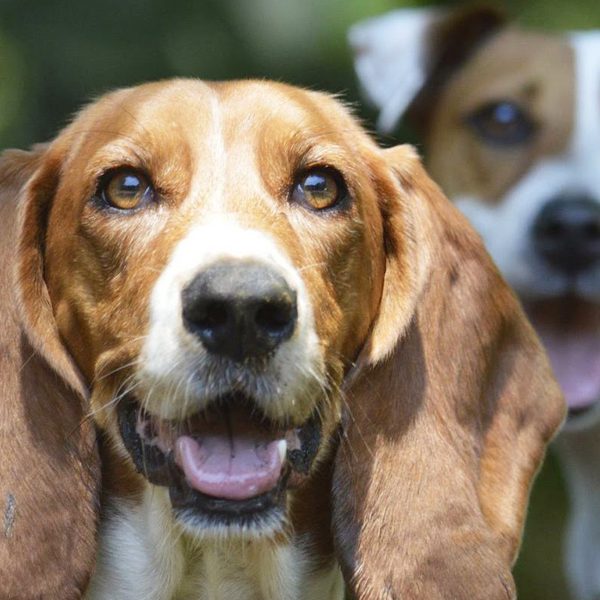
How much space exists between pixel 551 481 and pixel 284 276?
15.1ft

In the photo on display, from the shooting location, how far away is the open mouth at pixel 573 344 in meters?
6.11

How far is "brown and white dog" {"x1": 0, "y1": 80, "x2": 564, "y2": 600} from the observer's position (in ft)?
11.6

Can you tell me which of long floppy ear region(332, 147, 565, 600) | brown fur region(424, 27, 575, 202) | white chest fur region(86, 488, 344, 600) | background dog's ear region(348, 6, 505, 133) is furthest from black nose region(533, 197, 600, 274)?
white chest fur region(86, 488, 344, 600)

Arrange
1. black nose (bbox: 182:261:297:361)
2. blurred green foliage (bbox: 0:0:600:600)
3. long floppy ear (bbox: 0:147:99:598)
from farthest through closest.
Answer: blurred green foliage (bbox: 0:0:600:600)
long floppy ear (bbox: 0:147:99:598)
black nose (bbox: 182:261:297:361)

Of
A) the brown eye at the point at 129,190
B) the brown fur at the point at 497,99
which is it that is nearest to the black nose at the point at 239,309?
the brown eye at the point at 129,190

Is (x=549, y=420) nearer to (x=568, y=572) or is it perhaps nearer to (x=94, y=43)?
(x=568, y=572)

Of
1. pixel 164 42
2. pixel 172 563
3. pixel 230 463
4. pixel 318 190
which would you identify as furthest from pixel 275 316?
pixel 164 42

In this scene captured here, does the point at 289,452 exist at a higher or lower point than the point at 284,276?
lower

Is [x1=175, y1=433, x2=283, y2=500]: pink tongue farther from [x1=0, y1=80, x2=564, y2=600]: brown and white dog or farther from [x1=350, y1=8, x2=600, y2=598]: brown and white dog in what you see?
[x1=350, y1=8, x2=600, y2=598]: brown and white dog

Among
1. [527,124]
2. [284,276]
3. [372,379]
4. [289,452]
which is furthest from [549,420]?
[527,124]

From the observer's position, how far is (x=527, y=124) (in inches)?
253

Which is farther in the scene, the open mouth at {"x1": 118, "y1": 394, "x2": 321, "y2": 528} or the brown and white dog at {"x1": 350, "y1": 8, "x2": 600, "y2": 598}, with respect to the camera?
the brown and white dog at {"x1": 350, "y1": 8, "x2": 600, "y2": 598}

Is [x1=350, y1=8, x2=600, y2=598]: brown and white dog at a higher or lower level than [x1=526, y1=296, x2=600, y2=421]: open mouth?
higher

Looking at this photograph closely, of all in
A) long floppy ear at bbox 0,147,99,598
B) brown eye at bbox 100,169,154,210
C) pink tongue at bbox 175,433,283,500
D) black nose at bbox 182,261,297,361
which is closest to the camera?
black nose at bbox 182,261,297,361
